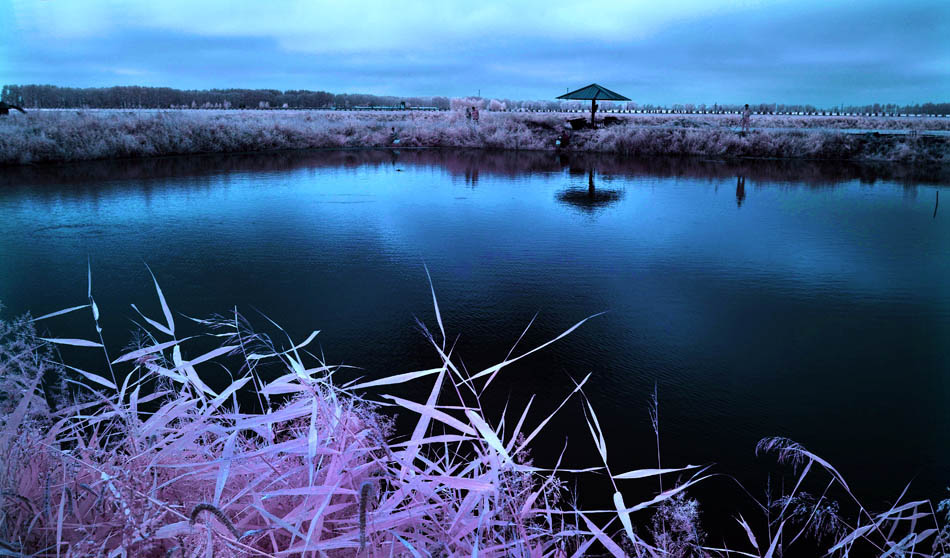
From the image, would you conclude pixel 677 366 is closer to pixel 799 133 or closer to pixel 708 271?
pixel 708 271

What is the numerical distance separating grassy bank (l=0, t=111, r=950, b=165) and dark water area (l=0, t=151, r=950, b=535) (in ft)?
13.3

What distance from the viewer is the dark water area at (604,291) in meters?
3.84

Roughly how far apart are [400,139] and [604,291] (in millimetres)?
20621

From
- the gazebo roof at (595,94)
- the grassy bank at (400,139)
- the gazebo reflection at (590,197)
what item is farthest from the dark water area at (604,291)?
the gazebo roof at (595,94)

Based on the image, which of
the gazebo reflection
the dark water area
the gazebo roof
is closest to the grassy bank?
the gazebo roof

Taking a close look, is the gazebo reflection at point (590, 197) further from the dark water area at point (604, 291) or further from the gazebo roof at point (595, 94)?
the gazebo roof at point (595, 94)

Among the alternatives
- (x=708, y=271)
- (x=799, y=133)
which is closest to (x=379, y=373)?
(x=708, y=271)

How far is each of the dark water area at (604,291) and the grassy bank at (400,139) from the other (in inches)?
160

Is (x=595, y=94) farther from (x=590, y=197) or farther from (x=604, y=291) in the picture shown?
(x=604, y=291)

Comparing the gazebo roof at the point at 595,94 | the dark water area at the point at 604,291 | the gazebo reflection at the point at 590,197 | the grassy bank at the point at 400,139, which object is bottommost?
the dark water area at the point at 604,291

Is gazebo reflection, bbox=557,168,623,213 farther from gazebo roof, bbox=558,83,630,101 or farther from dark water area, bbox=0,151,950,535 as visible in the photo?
gazebo roof, bbox=558,83,630,101

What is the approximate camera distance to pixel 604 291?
6312 millimetres

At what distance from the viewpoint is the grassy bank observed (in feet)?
54.9

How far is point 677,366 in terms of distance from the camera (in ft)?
15.1
